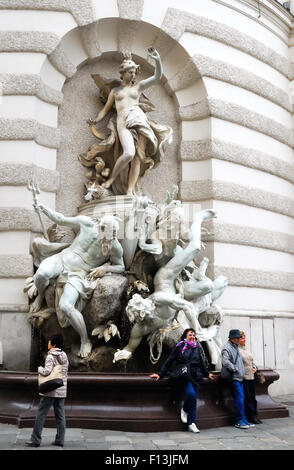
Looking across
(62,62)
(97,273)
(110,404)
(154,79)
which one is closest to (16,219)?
(97,273)

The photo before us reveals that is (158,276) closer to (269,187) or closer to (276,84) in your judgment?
(269,187)

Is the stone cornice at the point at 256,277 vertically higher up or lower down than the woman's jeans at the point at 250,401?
higher up

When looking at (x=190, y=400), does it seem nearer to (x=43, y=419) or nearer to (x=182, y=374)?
(x=182, y=374)

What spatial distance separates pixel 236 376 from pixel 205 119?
725cm

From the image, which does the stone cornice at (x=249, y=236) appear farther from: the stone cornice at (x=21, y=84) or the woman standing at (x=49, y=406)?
the woman standing at (x=49, y=406)

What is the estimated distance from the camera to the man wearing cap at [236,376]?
7.67 meters

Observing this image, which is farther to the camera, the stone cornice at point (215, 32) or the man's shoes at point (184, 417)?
the stone cornice at point (215, 32)

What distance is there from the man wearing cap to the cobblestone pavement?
242 millimetres

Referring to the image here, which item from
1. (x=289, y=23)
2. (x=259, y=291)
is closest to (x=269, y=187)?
(x=259, y=291)

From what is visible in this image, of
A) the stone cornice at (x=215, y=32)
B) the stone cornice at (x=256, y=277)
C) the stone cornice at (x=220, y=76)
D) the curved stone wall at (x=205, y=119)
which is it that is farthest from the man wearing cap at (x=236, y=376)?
the stone cornice at (x=215, y=32)

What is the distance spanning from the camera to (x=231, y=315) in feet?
38.7

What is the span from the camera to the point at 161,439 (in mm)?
6551

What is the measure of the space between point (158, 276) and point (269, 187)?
5.41 m

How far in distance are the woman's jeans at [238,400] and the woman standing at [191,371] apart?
694 millimetres
